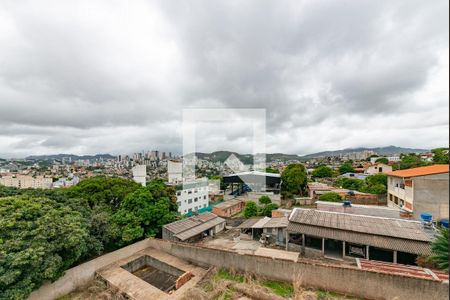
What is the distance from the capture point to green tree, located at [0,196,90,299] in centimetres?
607

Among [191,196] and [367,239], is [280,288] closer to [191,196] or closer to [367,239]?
[367,239]

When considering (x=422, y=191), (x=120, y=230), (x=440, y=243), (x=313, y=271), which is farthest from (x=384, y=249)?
(x=120, y=230)

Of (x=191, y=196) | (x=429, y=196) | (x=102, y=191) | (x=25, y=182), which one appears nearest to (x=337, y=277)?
(x=429, y=196)

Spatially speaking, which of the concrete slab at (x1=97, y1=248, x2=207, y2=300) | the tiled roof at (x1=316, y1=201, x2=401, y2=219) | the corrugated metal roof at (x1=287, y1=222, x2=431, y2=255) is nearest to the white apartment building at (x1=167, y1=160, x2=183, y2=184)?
the concrete slab at (x1=97, y1=248, x2=207, y2=300)

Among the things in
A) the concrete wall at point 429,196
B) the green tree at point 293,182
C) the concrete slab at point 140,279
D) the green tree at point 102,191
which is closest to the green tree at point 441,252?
the concrete wall at point 429,196

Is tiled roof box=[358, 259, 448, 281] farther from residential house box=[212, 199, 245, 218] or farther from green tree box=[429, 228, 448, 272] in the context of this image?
residential house box=[212, 199, 245, 218]

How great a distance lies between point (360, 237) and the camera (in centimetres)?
853

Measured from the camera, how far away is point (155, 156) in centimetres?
8081

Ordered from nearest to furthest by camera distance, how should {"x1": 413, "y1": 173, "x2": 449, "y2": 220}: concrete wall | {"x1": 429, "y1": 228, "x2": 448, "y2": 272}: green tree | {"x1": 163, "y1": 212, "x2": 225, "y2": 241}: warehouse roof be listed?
{"x1": 429, "y1": 228, "x2": 448, "y2": 272}: green tree → {"x1": 413, "y1": 173, "x2": 449, "y2": 220}: concrete wall → {"x1": 163, "y1": 212, "x2": 225, "y2": 241}: warehouse roof

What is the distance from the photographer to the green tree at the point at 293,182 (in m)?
23.1

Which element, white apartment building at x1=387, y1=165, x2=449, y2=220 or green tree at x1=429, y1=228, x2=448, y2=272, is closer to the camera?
green tree at x1=429, y1=228, x2=448, y2=272

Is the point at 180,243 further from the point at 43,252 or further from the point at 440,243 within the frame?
the point at 440,243

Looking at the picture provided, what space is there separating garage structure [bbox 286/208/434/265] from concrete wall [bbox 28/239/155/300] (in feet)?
27.9

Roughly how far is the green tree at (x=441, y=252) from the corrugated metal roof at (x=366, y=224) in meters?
0.90
